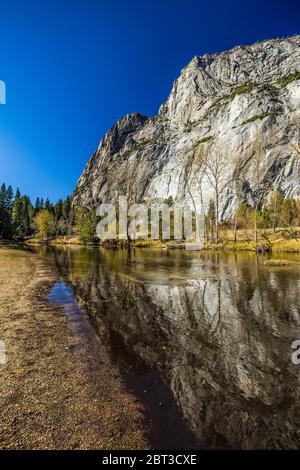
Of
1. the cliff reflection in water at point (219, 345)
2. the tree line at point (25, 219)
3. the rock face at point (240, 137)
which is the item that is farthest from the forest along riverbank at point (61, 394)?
the tree line at point (25, 219)

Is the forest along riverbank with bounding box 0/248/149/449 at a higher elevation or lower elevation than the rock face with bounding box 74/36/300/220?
lower

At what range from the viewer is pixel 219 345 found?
794 cm

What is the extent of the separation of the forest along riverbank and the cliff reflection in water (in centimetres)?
95

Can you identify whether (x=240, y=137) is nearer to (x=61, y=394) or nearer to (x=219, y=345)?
(x=219, y=345)

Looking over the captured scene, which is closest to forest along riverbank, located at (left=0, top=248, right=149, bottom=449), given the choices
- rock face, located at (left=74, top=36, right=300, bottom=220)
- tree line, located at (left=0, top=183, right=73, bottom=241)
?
rock face, located at (left=74, top=36, right=300, bottom=220)

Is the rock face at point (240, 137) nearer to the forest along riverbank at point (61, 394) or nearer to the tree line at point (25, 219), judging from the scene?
the tree line at point (25, 219)

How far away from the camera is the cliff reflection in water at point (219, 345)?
15.0ft

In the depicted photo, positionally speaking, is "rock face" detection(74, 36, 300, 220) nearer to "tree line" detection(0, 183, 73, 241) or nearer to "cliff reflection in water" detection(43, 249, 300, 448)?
"tree line" detection(0, 183, 73, 241)

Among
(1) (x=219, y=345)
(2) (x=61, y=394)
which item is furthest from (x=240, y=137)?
(2) (x=61, y=394)

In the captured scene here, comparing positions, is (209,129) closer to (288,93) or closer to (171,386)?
(288,93)

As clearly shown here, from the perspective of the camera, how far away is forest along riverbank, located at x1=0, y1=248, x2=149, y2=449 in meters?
4.12

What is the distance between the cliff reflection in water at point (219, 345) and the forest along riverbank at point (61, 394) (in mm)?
952
